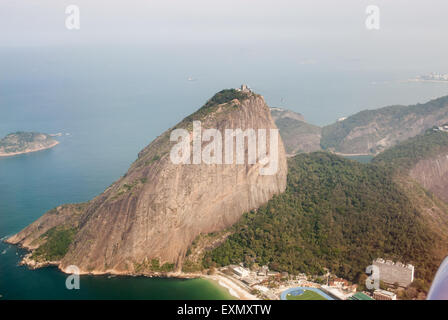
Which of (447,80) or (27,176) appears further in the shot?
(447,80)

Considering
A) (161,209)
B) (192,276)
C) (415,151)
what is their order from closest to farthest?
(192,276) < (161,209) < (415,151)

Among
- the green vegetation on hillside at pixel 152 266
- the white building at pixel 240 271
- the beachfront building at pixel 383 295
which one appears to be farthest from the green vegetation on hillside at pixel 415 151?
the green vegetation on hillside at pixel 152 266

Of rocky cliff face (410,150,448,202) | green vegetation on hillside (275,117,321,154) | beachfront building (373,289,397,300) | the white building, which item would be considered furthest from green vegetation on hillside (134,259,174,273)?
green vegetation on hillside (275,117,321,154)

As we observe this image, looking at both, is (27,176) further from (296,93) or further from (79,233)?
(296,93)

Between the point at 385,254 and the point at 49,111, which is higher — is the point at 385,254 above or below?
below

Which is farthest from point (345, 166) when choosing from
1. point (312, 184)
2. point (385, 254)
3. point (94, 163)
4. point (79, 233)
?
point (94, 163)

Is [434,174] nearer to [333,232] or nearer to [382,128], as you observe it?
[333,232]

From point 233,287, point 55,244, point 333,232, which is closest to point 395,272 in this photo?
Answer: point 333,232
